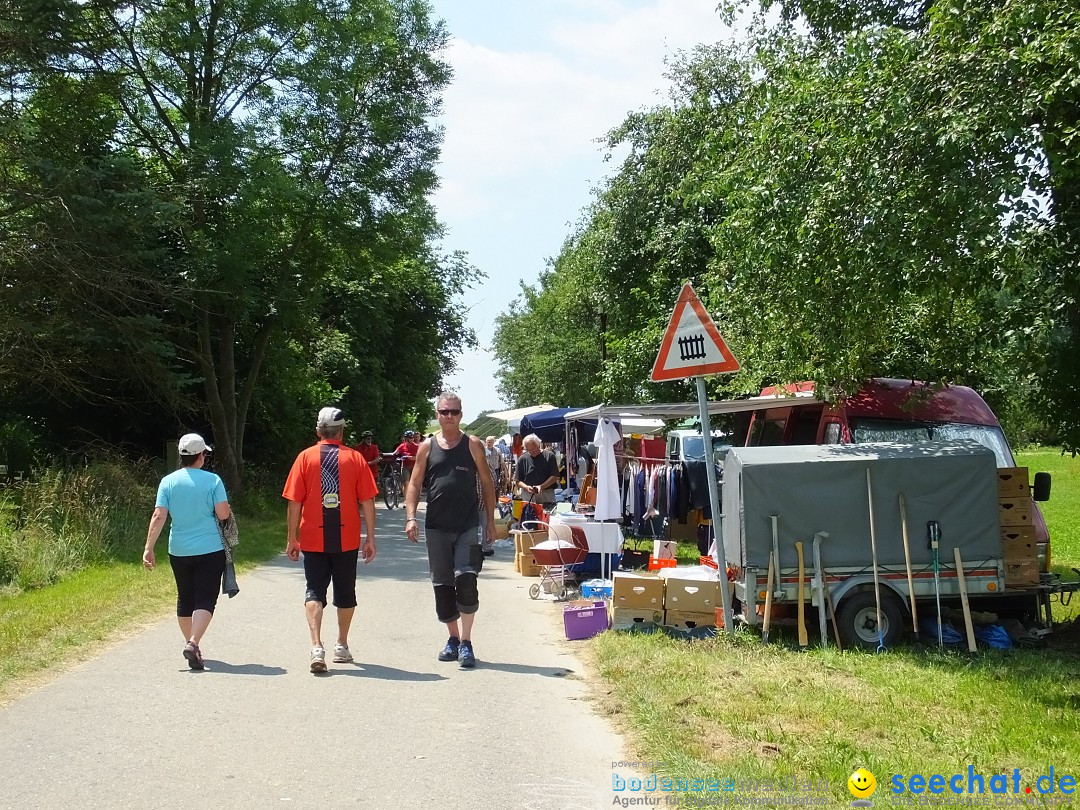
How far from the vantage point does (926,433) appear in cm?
1159

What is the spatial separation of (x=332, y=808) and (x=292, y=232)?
21.4 meters

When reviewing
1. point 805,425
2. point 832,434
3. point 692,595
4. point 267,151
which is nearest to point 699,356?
point 692,595

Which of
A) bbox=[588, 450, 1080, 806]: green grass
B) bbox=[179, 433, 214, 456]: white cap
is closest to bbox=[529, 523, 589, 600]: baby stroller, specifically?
bbox=[588, 450, 1080, 806]: green grass

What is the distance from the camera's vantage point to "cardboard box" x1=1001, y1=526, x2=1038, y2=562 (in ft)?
30.6

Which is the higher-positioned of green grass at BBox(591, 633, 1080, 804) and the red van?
the red van

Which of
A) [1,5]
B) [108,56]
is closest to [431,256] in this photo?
[108,56]

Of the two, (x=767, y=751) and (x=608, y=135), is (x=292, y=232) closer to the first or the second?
(x=608, y=135)

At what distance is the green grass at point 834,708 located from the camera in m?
5.54

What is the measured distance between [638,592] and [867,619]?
1.93 metres

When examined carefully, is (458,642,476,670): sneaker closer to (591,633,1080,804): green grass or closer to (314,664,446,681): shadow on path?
(314,664,446,681): shadow on path

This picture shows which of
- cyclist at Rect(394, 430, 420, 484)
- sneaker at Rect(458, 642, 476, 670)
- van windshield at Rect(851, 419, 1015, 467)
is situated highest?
cyclist at Rect(394, 430, 420, 484)

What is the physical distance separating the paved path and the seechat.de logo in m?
1.14

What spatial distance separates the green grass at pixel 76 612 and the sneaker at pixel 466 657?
9.86 feet

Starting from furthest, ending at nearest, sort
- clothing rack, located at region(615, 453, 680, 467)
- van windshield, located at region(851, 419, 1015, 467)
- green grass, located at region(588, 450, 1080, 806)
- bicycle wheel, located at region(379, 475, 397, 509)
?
bicycle wheel, located at region(379, 475, 397, 509), clothing rack, located at region(615, 453, 680, 467), van windshield, located at region(851, 419, 1015, 467), green grass, located at region(588, 450, 1080, 806)
